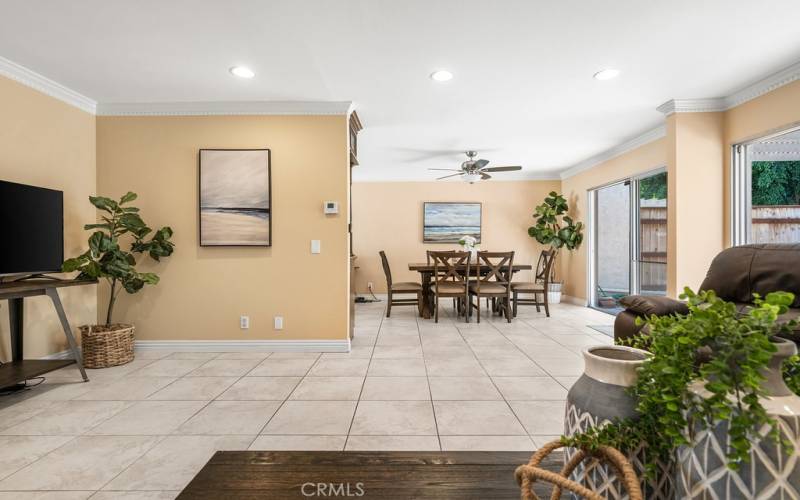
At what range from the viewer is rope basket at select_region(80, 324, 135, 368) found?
3.20 meters

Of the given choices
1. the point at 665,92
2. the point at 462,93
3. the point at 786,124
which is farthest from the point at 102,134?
the point at 786,124

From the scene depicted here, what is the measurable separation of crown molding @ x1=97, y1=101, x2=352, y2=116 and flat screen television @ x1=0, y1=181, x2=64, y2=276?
1137mm

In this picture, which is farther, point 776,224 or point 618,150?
point 618,150

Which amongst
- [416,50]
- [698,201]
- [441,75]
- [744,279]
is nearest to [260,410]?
[416,50]

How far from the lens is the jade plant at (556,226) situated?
6387 mm

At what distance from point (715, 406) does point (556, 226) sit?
6902 millimetres

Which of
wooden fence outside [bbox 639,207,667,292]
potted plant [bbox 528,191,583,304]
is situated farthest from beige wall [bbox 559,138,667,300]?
wooden fence outside [bbox 639,207,667,292]

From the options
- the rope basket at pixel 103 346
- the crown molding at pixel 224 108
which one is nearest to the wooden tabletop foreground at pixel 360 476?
the rope basket at pixel 103 346

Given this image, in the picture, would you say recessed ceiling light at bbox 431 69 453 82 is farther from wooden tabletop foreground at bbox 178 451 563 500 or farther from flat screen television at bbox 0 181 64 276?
flat screen television at bbox 0 181 64 276

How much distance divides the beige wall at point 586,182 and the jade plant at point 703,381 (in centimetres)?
490

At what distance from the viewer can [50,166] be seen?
3.21 m

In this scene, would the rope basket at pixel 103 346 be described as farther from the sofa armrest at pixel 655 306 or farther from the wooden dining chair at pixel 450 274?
the sofa armrest at pixel 655 306

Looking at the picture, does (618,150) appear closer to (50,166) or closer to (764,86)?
(764,86)

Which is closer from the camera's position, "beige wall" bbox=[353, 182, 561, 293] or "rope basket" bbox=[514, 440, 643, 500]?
"rope basket" bbox=[514, 440, 643, 500]
